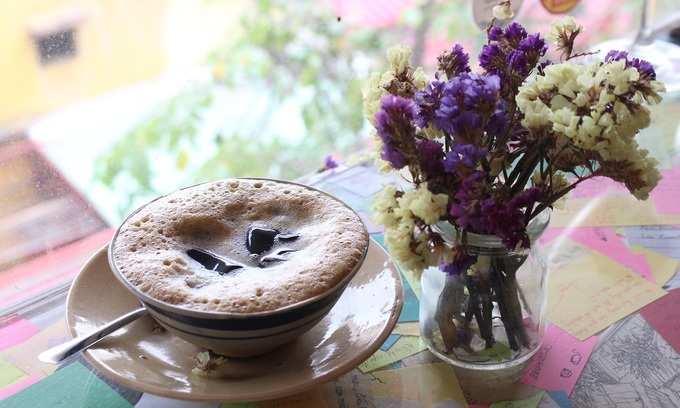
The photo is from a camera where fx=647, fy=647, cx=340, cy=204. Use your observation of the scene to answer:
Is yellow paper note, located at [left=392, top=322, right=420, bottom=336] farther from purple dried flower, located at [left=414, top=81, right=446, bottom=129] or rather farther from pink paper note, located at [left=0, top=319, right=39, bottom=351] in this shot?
pink paper note, located at [left=0, top=319, right=39, bottom=351]

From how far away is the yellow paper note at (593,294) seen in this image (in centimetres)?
85

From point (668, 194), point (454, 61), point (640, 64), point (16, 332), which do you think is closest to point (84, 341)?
point (16, 332)

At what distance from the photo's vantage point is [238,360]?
0.68 metres

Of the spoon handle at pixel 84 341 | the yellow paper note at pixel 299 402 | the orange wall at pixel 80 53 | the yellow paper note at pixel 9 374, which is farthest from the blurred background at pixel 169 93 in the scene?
the yellow paper note at pixel 299 402

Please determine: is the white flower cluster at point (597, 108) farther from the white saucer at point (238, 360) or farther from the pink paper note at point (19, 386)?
the pink paper note at point (19, 386)

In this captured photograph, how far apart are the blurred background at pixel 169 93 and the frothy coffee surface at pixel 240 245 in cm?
31

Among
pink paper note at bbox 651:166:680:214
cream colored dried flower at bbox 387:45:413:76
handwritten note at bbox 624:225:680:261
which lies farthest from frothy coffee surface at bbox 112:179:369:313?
pink paper note at bbox 651:166:680:214

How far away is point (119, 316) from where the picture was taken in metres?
0.74

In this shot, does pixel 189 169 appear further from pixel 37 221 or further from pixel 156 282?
pixel 156 282

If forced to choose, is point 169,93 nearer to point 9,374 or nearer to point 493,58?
point 9,374

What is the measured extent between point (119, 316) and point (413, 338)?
13.9 inches

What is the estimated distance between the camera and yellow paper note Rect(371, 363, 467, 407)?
72 cm

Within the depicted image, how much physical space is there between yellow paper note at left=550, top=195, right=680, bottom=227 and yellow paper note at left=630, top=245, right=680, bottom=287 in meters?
0.07

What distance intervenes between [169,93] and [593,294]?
97 cm
